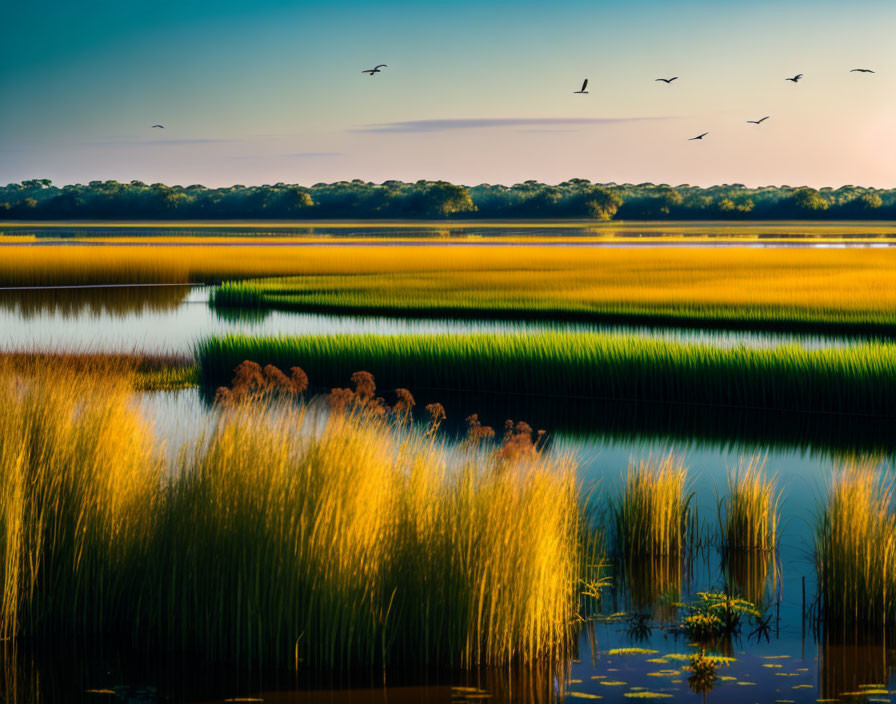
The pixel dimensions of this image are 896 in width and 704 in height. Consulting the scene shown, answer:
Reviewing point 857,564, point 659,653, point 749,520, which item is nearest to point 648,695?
point 659,653

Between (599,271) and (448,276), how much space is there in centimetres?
853

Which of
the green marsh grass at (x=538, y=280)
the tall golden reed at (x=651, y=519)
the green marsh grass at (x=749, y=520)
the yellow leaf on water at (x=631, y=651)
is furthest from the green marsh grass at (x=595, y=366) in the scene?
the yellow leaf on water at (x=631, y=651)

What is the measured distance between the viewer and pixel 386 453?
8320 millimetres

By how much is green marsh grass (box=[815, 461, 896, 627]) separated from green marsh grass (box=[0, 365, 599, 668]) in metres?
2.13

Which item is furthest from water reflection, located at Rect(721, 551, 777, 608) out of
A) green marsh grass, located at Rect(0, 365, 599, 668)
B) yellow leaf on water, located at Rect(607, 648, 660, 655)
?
green marsh grass, located at Rect(0, 365, 599, 668)

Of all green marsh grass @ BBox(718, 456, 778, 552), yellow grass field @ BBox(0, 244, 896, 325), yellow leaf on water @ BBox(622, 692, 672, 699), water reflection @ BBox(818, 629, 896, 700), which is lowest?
water reflection @ BBox(818, 629, 896, 700)

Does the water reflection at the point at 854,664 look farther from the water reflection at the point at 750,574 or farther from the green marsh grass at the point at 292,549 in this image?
the green marsh grass at the point at 292,549

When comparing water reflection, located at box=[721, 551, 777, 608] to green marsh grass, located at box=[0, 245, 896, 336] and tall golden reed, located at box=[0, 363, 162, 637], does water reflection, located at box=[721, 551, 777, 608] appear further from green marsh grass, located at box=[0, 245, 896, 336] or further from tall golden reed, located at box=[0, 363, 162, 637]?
green marsh grass, located at box=[0, 245, 896, 336]

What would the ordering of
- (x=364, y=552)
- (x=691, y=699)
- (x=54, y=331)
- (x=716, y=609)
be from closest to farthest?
(x=691, y=699) → (x=364, y=552) → (x=716, y=609) → (x=54, y=331)

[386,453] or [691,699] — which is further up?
[386,453]

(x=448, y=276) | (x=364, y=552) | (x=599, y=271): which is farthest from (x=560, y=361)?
(x=599, y=271)

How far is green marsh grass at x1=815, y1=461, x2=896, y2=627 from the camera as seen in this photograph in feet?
27.5

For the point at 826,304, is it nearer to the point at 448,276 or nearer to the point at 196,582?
the point at 448,276

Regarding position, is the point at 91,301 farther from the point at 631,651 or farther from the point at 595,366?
the point at 631,651
